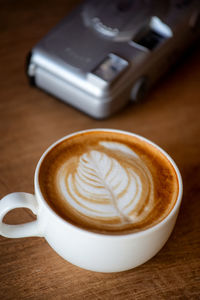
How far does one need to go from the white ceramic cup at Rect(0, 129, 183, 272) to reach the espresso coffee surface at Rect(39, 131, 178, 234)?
2 centimetres

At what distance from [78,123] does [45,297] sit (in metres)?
0.36

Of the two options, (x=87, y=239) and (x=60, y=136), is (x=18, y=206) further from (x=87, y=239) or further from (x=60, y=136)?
(x=60, y=136)

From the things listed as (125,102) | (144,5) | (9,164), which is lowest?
(9,164)

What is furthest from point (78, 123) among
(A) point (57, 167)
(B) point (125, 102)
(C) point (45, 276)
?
(C) point (45, 276)

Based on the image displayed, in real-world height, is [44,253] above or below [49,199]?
below

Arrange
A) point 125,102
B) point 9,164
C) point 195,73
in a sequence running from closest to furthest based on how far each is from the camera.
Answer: point 9,164 < point 125,102 < point 195,73

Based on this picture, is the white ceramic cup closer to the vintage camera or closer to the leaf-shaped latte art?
the leaf-shaped latte art

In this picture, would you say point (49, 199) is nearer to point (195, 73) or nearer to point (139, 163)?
point (139, 163)

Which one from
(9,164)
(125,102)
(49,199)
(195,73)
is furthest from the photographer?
(195,73)

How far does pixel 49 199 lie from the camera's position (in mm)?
512

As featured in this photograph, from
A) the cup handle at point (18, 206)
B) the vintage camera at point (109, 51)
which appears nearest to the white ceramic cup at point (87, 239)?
the cup handle at point (18, 206)

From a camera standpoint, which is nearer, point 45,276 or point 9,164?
point 45,276

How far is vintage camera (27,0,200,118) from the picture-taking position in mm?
732

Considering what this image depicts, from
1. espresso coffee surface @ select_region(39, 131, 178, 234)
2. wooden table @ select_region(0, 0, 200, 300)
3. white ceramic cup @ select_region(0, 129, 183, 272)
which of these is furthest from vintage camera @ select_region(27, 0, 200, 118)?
white ceramic cup @ select_region(0, 129, 183, 272)
